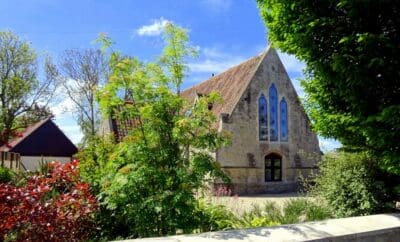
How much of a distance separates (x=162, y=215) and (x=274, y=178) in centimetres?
2397

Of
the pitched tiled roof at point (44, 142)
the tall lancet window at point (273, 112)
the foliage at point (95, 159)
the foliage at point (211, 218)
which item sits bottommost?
the foliage at point (211, 218)

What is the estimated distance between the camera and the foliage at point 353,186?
7.25 m

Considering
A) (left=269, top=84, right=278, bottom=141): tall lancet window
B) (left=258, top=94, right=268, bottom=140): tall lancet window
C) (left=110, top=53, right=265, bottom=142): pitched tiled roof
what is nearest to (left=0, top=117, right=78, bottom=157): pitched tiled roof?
(left=110, top=53, right=265, bottom=142): pitched tiled roof

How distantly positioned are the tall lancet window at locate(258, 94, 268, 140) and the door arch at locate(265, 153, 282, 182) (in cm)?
159

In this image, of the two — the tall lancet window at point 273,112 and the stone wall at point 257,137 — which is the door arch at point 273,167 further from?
the tall lancet window at point 273,112

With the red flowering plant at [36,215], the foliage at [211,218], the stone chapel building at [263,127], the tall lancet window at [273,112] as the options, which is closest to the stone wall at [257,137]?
the stone chapel building at [263,127]

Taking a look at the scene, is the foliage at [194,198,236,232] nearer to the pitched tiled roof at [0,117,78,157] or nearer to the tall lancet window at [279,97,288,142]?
the tall lancet window at [279,97,288,142]

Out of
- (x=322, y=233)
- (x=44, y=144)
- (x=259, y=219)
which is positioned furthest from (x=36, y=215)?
(x=44, y=144)

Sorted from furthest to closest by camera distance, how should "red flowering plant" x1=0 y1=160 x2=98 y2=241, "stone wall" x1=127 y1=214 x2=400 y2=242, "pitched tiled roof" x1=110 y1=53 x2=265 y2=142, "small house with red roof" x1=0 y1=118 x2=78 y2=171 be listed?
1. "small house with red roof" x1=0 y1=118 x2=78 y2=171
2. "pitched tiled roof" x1=110 y1=53 x2=265 y2=142
3. "red flowering plant" x1=0 y1=160 x2=98 y2=241
4. "stone wall" x1=127 y1=214 x2=400 y2=242

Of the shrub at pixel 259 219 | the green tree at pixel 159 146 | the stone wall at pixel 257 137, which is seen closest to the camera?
the green tree at pixel 159 146

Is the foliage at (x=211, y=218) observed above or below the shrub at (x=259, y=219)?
above

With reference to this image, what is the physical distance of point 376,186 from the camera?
7.27 metres

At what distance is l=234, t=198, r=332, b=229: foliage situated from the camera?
750cm

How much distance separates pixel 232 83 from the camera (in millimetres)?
29609
